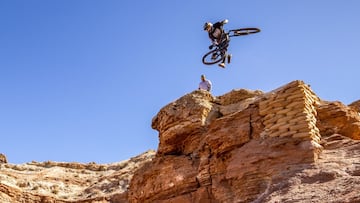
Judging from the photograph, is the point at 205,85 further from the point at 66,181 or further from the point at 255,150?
the point at 66,181

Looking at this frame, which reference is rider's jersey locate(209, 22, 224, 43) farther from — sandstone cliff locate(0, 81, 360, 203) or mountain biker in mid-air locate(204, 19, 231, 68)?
sandstone cliff locate(0, 81, 360, 203)

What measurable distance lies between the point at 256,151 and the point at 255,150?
54 millimetres

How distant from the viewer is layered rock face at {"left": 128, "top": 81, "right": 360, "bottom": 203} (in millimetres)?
9492

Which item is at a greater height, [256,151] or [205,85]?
[205,85]

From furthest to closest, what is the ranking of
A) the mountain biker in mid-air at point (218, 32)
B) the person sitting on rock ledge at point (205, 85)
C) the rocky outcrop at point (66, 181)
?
the rocky outcrop at point (66, 181), the person sitting on rock ledge at point (205, 85), the mountain biker in mid-air at point (218, 32)

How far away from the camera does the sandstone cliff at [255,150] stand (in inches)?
374

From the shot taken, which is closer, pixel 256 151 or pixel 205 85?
pixel 256 151

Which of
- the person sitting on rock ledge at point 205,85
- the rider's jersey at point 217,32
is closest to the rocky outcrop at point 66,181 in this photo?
the person sitting on rock ledge at point 205,85

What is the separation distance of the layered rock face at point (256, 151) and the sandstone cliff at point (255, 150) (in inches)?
0.9

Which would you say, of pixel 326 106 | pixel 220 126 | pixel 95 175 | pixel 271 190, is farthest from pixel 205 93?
pixel 95 175

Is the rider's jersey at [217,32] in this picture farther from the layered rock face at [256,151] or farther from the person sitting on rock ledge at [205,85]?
the person sitting on rock ledge at [205,85]

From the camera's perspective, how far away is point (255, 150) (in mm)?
11188

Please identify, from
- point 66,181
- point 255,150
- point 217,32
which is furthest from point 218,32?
point 66,181

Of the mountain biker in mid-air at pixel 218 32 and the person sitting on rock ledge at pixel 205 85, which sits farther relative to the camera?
the person sitting on rock ledge at pixel 205 85
